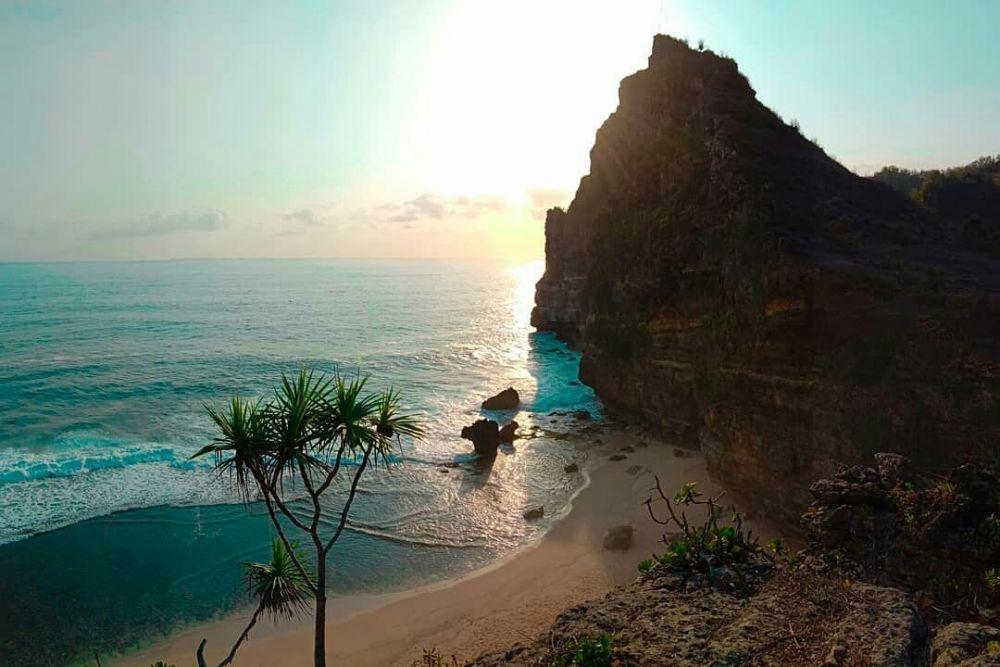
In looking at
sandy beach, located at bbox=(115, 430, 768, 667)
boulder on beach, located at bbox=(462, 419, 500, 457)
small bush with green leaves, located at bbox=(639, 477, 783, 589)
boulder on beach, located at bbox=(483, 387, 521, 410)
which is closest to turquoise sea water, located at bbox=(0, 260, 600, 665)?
boulder on beach, located at bbox=(462, 419, 500, 457)

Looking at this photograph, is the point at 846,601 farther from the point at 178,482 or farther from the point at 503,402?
the point at 503,402

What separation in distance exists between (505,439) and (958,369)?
65.9 feet

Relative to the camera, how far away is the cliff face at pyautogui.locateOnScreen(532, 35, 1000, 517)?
1538cm

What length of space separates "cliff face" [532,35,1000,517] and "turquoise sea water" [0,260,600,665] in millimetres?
7640

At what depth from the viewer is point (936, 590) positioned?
9148 mm

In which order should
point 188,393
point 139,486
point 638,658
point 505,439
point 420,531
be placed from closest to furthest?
1. point 638,658
2. point 420,531
3. point 139,486
4. point 505,439
5. point 188,393

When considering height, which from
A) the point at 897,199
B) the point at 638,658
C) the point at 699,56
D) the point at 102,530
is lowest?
the point at 102,530

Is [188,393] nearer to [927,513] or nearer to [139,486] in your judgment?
[139,486]

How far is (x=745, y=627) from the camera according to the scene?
7.86 m

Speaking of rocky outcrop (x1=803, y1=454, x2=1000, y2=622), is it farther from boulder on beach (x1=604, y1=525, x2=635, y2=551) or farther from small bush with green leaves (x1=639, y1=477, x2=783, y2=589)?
boulder on beach (x1=604, y1=525, x2=635, y2=551)

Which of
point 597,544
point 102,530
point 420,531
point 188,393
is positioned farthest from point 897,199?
point 188,393

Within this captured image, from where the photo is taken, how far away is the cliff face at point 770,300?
50.4ft

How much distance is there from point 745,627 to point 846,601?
62.0 inches

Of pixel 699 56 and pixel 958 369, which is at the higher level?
pixel 699 56
